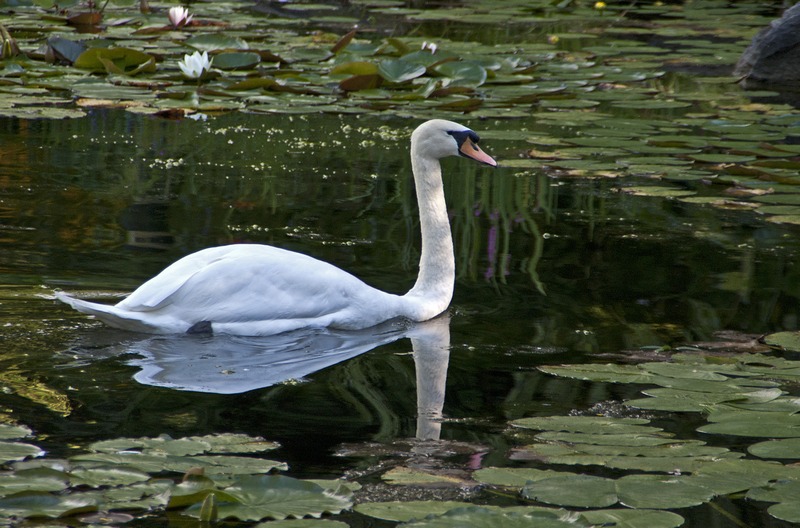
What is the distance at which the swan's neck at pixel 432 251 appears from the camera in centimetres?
493

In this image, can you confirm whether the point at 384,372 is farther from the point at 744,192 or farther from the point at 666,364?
the point at 744,192

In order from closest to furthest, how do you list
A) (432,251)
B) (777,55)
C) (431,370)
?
(431,370) < (432,251) < (777,55)

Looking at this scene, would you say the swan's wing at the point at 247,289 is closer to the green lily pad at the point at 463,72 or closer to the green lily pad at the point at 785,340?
the green lily pad at the point at 785,340

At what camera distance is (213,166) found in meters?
7.36

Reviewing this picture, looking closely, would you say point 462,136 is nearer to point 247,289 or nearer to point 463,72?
point 247,289

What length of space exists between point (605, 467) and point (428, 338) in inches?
64.9

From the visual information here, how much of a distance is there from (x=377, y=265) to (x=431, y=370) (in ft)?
4.60

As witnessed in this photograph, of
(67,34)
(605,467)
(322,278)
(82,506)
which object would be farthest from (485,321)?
(67,34)

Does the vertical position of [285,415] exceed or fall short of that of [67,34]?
it falls short

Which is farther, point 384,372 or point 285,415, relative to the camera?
point 384,372

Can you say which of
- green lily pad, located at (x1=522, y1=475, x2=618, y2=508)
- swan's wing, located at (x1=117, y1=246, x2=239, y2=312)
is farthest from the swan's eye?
green lily pad, located at (x1=522, y1=475, x2=618, y2=508)

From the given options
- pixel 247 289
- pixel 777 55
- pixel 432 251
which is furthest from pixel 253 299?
pixel 777 55

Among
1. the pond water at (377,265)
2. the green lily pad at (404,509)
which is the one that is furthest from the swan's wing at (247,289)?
the green lily pad at (404,509)

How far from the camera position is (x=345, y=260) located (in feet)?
18.1
